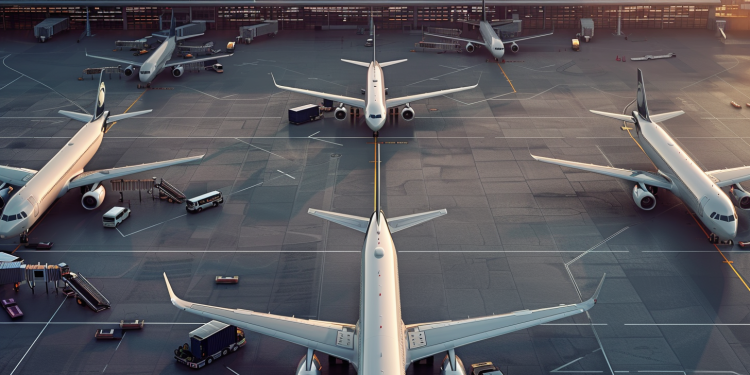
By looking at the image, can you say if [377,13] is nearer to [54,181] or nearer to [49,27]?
[49,27]

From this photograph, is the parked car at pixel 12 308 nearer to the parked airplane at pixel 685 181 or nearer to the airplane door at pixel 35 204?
the airplane door at pixel 35 204

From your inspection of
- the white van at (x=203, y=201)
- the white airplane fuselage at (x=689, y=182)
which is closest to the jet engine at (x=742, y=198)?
the white airplane fuselage at (x=689, y=182)

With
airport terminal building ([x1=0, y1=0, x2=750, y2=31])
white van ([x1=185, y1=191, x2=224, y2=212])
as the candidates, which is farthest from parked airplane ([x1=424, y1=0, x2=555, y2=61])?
white van ([x1=185, y1=191, x2=224, y2=212])

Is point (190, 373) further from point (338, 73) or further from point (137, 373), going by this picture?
point (338, 73)

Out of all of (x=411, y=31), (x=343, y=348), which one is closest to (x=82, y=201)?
(x=343, y=348)

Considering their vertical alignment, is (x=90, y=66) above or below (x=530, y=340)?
above

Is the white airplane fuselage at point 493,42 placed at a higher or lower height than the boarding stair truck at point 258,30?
lower

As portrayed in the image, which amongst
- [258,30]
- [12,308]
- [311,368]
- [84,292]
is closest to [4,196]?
[12,308]

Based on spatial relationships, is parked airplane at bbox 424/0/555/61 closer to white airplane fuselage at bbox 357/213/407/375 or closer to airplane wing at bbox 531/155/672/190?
airplane wing at bbox 531/155/672/190
